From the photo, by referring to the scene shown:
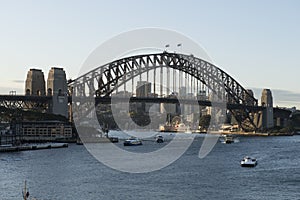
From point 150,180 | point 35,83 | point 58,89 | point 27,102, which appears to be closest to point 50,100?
point 58,89

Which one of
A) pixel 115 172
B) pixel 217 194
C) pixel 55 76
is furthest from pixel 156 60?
pixel 217 194

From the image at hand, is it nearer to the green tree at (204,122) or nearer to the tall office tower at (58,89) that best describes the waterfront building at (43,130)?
the tall office tower at (58,89)

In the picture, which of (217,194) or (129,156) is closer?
(217,194)

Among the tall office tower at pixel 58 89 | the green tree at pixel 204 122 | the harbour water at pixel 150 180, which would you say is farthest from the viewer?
the green tree at pixel 204 122

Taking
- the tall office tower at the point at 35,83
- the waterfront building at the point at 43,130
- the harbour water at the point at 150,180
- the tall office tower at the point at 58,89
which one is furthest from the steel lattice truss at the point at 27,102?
the harbour water at the point at 150,180

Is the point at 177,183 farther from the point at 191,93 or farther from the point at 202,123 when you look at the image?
the point at 202,123

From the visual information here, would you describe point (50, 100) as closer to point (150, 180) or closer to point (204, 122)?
point (150, 180)
